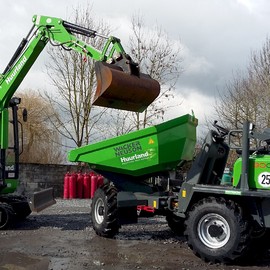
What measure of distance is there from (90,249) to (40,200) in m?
3.49

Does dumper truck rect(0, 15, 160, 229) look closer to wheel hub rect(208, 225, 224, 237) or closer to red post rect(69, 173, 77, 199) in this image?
wheel hub rect(208, 225, 224, 237)

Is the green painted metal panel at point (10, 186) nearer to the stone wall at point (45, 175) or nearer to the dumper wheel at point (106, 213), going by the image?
the dumper wheel at point (106, 213)

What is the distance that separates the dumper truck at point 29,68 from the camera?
28.6 feet

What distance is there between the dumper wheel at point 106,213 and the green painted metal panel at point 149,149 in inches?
17.9

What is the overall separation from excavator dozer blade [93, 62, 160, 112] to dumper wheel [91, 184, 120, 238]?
5.85 feet

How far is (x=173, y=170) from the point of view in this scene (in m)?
9.62

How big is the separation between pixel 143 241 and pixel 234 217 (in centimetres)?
267

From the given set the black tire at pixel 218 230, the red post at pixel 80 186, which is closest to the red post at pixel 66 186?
the red post at pixel 80 186

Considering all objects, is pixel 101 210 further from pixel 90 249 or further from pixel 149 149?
pixel 149 149

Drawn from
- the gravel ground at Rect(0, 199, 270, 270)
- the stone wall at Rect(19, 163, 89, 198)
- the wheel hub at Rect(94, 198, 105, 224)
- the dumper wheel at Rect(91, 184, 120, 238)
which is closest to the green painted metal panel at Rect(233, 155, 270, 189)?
the gravel ground at Rect(0, 199, 270, 270)

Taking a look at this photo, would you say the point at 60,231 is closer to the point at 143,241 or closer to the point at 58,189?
the point at 143,241

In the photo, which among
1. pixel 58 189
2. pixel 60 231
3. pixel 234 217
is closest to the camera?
pixel 234 217

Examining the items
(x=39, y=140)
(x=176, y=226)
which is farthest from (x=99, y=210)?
(x=39, y=140)

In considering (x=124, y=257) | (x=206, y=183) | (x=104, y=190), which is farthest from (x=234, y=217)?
(x=104, y=190)
